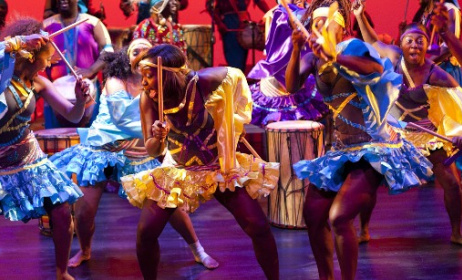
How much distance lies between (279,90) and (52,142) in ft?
5.91

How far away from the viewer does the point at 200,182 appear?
12.7ft

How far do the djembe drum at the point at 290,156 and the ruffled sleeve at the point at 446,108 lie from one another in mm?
843

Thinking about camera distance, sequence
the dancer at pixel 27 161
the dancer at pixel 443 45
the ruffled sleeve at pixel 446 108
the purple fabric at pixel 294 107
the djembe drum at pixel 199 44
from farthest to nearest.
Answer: the djembe drum at pixel 199 44
the dancer at pixel 443 45
the purple fabric at pixel 294 107
the ruffled sleeve at pixel 446 108
the dancer at pixel 27 161

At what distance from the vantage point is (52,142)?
5.45 metres

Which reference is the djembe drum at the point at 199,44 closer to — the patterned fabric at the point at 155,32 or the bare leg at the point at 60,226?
the patterned fabric at the point at 155,32

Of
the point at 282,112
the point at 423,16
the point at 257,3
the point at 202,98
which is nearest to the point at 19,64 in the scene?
the point at 202,98

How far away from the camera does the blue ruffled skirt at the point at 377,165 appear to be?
370cm

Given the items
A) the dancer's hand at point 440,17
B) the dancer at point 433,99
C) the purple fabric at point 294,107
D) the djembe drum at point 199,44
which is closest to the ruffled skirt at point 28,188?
the dancer's hand at point 440,17

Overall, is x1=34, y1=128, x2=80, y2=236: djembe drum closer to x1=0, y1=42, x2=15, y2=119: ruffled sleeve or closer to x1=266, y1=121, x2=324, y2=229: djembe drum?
x1=266, y1=121, x2=324, y2=229: djembe drum

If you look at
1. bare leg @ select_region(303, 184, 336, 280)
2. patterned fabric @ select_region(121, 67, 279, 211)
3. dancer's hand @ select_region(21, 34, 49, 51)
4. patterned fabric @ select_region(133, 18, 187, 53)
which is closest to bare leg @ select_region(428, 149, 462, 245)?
bare leg @ select_region(303, 184, 336, 280)

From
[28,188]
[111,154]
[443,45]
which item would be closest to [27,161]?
[28,188]

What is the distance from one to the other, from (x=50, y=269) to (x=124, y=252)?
1.72 ft

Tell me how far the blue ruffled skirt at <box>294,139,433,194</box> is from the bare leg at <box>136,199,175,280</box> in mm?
746

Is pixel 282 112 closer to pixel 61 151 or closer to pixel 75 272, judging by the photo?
pixel 61 151
